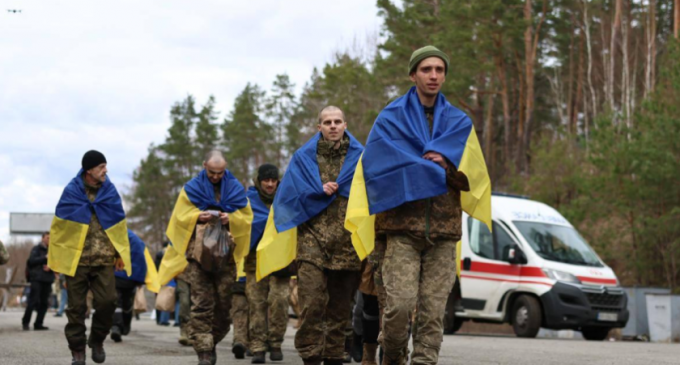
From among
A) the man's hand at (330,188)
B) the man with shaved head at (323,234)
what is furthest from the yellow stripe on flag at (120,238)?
the man's hand at (330,188)

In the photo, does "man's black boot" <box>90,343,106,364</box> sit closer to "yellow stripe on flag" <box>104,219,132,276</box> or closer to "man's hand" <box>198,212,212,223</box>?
"yellow stripe on flag" <box>104,219,132,276</box>

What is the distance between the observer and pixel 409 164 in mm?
6637

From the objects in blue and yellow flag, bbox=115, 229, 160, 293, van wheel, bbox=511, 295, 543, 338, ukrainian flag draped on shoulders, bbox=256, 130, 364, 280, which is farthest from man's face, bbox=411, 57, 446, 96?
van wheel, bbox=511, 295, 543, 338

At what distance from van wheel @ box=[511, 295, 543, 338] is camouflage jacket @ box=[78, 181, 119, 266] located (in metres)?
9.23

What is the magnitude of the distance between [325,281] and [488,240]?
10.9 m

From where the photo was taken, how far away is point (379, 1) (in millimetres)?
38219

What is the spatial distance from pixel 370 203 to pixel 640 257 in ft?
54.3

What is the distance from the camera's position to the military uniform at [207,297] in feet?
31.8

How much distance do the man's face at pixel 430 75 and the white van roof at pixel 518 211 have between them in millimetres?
11824

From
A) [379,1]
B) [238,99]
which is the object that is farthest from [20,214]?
[379,1]

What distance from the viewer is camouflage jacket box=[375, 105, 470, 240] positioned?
6.61 meters

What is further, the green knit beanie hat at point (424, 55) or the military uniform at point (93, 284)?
the military uniform at point (93, 284)

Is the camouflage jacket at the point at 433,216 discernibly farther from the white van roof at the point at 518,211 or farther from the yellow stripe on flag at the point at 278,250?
the white van roof at the point at 518,211

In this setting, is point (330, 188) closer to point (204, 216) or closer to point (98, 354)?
→ point (204, 216)
